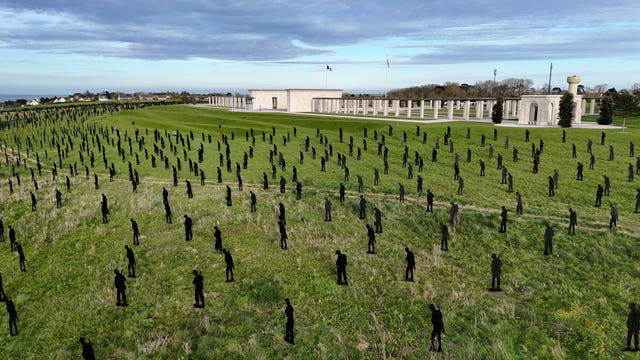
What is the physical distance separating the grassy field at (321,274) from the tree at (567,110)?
2581 cm

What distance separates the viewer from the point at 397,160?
41.6m

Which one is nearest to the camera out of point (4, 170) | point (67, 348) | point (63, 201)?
point (67, 348)

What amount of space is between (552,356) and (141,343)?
14220mm

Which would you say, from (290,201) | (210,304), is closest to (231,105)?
(290,201)

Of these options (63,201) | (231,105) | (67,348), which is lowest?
(67,348)

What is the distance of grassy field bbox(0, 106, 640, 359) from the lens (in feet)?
50.6

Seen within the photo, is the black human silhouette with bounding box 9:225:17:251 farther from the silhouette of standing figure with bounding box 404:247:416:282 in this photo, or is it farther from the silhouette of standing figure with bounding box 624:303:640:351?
the silhouette of standing figure with bounding box 624:303:640:351

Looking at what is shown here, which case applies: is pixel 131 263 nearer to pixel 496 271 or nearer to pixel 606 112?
pixel 496 271

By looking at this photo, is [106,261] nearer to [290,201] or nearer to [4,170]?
[290,201]

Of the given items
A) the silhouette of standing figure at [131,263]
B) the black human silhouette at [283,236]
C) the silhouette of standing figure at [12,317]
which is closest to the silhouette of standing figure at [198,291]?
the silhouette of standing figure at [131,263]

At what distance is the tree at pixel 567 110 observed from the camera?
56875 mm

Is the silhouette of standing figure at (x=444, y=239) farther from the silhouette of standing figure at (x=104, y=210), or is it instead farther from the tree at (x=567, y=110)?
the tree at (x=567, y=110)

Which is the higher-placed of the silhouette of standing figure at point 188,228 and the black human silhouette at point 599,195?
the black human silhouette at point 599,195

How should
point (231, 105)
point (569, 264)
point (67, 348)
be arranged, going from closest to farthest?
point (67, 348), point (569, 264), point (231, 105)
